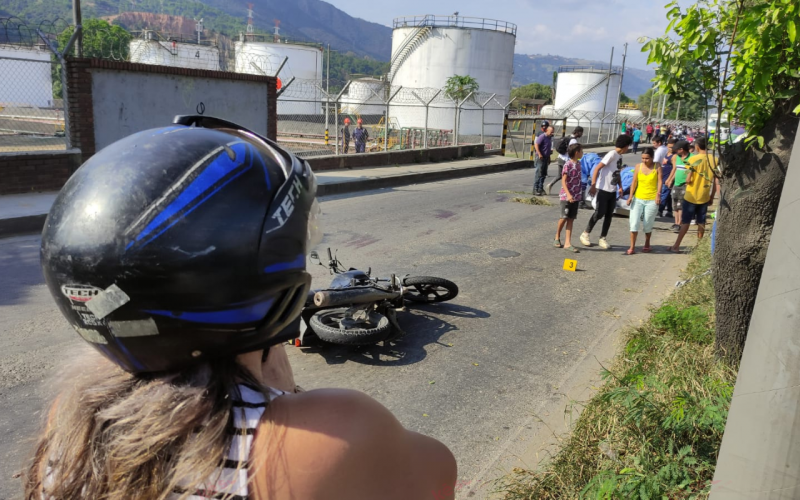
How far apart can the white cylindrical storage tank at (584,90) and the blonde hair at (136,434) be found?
71331 mm

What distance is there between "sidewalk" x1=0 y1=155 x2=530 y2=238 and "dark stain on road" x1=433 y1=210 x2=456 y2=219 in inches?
107

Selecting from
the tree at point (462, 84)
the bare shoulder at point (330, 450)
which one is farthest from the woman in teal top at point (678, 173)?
the tree at point (462, 84)

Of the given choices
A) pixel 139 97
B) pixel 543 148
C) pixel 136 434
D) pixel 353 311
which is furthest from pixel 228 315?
pixel 543 148

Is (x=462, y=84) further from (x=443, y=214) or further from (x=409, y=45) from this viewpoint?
(x=443, y=214)

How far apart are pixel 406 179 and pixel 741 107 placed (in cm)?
1294

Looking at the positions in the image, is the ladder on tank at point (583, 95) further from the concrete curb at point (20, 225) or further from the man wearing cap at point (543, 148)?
the concrete curb at point (20, 225)

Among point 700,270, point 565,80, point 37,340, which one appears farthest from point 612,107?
point 37,340

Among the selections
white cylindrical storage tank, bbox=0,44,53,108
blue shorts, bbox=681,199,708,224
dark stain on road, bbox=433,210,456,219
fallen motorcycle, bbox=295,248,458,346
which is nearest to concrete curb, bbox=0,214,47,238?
white cylindrical storage tank, bbox=0,44,53,108

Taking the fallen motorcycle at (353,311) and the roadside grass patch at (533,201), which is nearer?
the fallen motorcycle at (353,311)

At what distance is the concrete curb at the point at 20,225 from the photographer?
8609 mm

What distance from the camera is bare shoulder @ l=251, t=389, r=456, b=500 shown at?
3.30ft

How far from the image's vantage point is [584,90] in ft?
229

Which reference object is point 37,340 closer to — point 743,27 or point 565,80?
point 743,27

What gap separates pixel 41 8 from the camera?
160625 millimetres
